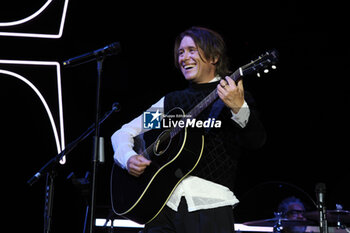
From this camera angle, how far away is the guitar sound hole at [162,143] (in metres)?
2.35

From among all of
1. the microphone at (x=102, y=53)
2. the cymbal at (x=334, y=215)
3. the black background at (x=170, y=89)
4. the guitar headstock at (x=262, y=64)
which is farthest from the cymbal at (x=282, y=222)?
the microphone at (x=102, y=53)

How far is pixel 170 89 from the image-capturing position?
4.67m

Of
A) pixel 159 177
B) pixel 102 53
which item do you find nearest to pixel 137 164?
pixel 159 177

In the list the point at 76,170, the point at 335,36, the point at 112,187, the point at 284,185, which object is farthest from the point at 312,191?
the point at 112,187

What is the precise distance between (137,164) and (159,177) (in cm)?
→ 16

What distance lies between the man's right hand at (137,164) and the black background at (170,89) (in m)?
1.79

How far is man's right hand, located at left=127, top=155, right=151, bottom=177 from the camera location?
2279 millimetres

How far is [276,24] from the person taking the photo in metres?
4.74

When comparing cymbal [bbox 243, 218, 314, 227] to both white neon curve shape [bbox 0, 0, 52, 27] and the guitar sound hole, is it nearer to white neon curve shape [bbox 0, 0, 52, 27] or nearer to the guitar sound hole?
the guitar sound hole

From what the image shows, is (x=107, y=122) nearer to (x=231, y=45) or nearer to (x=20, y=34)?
(x=20, y=34)

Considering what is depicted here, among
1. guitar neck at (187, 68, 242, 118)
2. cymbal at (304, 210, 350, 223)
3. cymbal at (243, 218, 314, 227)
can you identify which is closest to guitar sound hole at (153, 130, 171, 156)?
guitar neck at (187, 68, 242, 118)

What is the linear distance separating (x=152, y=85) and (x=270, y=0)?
61.7 inches

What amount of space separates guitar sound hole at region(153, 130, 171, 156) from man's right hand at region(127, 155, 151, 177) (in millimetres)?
83

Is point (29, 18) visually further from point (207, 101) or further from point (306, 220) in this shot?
point (306, 220)
